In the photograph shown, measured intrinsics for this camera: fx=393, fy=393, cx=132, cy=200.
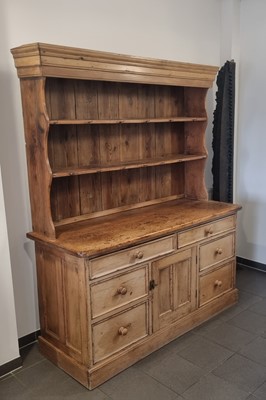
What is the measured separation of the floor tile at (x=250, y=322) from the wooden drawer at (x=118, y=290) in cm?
91

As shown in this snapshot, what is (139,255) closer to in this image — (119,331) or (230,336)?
(119,331)

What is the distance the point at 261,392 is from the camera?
7.28 ft

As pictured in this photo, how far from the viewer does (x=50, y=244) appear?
2340mm

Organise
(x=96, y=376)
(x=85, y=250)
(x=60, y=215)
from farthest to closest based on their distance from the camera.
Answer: (x=60, y=215), (x=96, y=376), (x=85, y=250)

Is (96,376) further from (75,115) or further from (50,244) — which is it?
(75,115)

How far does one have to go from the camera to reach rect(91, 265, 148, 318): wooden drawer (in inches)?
88.4

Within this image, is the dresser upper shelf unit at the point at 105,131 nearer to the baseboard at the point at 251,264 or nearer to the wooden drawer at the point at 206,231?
the wooden drawer at the point at 206,231

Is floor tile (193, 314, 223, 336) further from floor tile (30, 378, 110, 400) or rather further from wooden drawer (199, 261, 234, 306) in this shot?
floor tile (30, 378, 110, 400)

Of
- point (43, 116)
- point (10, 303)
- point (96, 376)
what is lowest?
point (96, 376)

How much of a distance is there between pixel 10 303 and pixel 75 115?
127 cm

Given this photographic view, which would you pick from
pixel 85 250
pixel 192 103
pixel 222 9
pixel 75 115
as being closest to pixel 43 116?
pixel 75 115

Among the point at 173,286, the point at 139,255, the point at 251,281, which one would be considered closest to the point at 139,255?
the point at 139,255

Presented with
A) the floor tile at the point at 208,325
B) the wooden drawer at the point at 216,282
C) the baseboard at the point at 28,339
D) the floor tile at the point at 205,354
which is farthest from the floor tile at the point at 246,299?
the baseboard at the point at 28,339

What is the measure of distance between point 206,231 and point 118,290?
34.7 inches
